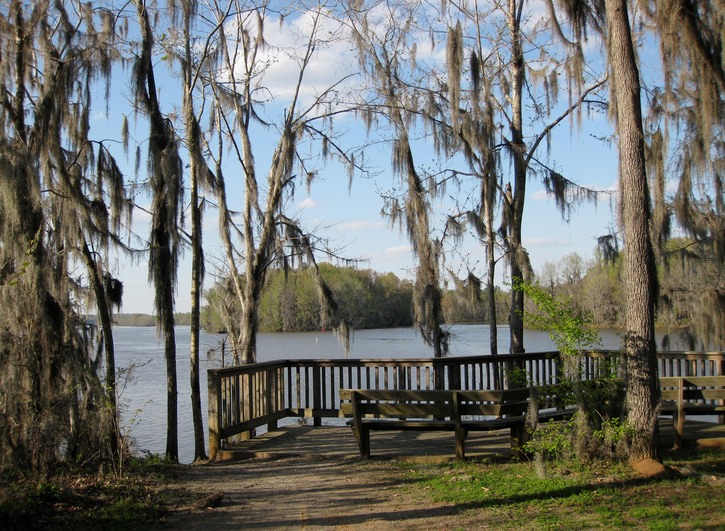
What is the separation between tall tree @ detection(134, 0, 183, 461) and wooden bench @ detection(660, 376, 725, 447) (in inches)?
219

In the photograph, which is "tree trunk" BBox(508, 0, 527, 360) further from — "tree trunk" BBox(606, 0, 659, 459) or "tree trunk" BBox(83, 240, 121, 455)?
"tree trunk" BBox(83, 240, 121, 455)

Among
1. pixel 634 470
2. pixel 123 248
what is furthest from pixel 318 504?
pixel 123 248

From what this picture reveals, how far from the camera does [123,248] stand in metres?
8.60

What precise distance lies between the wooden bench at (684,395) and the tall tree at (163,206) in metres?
5.56

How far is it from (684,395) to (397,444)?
9.55 feet

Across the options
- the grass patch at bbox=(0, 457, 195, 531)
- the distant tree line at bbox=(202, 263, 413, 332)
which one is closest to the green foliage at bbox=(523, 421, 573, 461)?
the grass patch at bbox=(0, 457, 195, 531)

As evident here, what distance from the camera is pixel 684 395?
6984mm

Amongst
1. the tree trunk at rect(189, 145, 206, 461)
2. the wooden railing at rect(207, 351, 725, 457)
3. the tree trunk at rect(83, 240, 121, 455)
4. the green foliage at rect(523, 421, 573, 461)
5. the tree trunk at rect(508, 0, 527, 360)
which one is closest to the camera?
the green foliage at rect(523, 421, 573, 461)

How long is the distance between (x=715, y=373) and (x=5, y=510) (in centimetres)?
797

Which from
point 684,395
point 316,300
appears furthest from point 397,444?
point 316,300

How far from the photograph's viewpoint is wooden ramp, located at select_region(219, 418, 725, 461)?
6730 mm

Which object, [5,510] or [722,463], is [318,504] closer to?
[5,510]

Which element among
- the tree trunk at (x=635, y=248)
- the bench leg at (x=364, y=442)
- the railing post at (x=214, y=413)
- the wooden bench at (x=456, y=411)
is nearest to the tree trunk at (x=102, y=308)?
the railing post at (x=214, y=413)

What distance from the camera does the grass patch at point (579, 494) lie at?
174 inches
